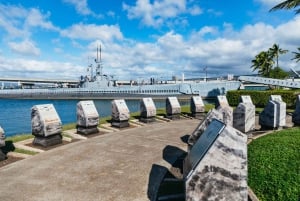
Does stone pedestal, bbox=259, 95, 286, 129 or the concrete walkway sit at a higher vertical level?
stone pedestal, bbox=259, 95, 286, 129

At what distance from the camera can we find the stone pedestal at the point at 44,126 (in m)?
9.84

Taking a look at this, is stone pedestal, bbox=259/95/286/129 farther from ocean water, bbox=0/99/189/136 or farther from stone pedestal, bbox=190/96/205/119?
ocean water, bbox=0/99/189/136

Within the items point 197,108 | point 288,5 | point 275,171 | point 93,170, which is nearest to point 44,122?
point 93,170

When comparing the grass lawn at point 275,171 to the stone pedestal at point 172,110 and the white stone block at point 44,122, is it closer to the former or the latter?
the white stone block at point 44,122

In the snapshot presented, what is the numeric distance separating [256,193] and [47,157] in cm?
589

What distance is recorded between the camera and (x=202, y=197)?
4391 millimetres

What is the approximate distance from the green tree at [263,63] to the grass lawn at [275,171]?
5778cm

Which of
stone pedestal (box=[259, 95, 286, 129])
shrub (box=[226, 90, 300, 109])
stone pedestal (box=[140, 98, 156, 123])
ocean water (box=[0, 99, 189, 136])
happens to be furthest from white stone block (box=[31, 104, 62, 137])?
shrub (box=[226, 90, 300, 109])

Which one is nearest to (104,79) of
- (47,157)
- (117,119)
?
(117,119)

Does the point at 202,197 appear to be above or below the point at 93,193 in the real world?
above

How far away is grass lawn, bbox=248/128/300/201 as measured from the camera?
5344mm

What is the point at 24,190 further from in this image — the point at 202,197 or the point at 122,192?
the point at 202,197

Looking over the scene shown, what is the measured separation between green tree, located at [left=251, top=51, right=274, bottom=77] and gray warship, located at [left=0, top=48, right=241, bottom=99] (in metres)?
10.1

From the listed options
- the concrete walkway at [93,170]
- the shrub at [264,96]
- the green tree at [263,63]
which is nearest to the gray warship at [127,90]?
the green tree at [263,63]
